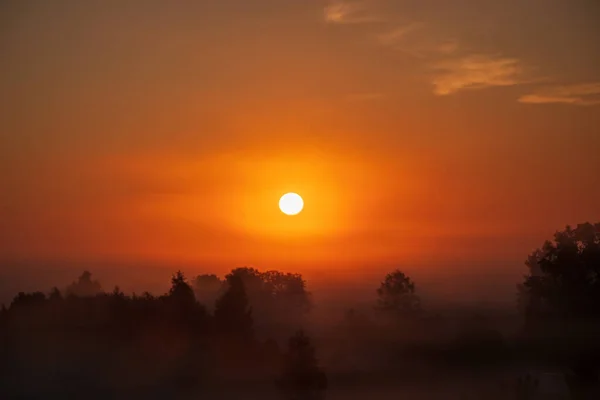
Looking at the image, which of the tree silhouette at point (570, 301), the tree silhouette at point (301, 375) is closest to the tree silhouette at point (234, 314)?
the tree silhouette at point (301, 375)

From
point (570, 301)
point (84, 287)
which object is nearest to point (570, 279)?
point (570, 301)

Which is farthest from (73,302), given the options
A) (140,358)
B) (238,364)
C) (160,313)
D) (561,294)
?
(561,294)

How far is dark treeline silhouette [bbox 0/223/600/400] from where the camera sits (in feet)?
141

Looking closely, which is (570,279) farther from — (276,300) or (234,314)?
(276,300)

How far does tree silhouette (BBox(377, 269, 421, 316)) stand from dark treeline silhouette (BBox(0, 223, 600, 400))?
532 cm

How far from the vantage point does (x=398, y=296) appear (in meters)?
68.0

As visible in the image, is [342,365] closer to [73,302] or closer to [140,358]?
[140,358]

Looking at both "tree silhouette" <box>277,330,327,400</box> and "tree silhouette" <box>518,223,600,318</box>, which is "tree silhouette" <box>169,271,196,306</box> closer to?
"tree silhouette" <box>277,330,327,400</box>

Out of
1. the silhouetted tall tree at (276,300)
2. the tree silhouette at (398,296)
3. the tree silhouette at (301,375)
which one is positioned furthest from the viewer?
the tree silhouette at (398,296)

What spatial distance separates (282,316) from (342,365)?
15431 mm

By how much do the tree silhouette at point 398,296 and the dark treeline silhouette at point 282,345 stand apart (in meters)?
5.32

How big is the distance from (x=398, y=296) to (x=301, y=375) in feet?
87.9

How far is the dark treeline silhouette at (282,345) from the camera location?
42875mm

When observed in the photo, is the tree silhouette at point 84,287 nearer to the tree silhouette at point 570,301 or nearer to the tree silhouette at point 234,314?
the tree silhouette at point 234,314
